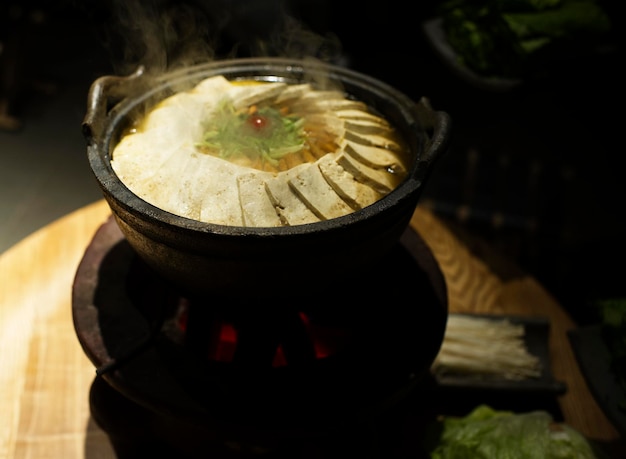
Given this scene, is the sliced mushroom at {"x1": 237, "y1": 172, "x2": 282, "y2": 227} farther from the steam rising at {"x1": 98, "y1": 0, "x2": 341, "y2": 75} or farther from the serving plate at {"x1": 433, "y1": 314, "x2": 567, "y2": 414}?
the steam rising at {"x1": 98, "y1": 0, "x2": 341, "y2": 75}

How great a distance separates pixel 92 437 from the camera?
8.09 ft

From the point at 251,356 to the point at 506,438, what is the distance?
1.15m

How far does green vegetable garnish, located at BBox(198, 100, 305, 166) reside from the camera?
205cm

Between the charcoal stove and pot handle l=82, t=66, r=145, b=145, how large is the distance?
0.59 m

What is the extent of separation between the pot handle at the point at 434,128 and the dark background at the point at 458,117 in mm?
1884

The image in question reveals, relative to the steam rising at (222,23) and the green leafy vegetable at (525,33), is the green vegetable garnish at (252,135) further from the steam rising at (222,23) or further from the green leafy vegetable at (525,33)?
the green leafy vegetable at (525,33)

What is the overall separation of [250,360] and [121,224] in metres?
0.63

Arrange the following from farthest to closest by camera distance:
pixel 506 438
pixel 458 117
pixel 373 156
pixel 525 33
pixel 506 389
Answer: pixel 458 117 < pixel 525 33 < pixel 506 389 < pixel 506 438 < pixel 373 156

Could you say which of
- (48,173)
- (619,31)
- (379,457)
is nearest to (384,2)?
(619,31)

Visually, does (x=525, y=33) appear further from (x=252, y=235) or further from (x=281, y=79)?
(x=252, y=235)

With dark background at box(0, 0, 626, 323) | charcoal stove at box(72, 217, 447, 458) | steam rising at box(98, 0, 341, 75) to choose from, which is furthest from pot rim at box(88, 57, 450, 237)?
dark background at box(0, 0, 626, 323)

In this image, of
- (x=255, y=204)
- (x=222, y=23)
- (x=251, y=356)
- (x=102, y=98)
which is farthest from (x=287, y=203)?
(x=222, y=23)

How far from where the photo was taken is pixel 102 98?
2.07m

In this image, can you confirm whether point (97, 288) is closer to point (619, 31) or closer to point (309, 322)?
point (309, 322)
